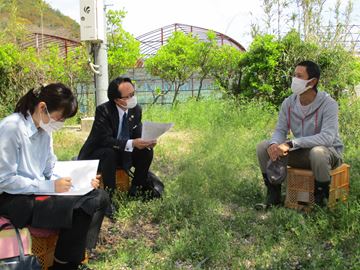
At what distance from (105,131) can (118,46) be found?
19.0 ft

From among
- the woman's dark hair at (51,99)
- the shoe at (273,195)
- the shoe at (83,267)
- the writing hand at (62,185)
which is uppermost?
the woman's dark hair at (51,99)

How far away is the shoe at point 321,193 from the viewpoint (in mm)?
3639

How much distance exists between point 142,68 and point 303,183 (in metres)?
7.17

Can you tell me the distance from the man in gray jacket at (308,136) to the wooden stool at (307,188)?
0.07 m

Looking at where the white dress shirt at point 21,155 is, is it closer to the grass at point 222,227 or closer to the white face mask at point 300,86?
the grass at point 222,227

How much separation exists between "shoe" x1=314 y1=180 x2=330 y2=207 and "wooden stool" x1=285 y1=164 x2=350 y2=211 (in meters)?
0.06

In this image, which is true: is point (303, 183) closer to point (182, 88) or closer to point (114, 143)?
point (114, 143)

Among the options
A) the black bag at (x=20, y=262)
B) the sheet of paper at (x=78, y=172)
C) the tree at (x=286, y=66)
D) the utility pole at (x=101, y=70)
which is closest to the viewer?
the black bag at (x=20, y=262)

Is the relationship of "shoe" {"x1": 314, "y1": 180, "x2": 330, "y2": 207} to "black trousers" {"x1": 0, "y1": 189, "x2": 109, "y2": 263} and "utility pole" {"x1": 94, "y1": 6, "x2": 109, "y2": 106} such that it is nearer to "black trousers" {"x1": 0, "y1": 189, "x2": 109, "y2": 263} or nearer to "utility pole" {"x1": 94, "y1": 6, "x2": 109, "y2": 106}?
"black trousers" {"x1": 0, "y1": 189, "x2": 109, "y2": 263}

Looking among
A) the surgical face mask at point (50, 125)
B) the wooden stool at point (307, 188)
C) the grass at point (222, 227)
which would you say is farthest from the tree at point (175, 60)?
the surgical face mask at point (50, 125)

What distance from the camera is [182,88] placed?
1022cm

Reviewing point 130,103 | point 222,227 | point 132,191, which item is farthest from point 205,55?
point 222,227

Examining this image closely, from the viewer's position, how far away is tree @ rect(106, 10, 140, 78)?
9.18 m

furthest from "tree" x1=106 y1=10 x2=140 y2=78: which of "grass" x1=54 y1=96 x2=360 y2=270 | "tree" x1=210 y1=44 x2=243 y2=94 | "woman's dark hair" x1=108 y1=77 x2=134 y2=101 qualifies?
"woman's dark hair" x1=108 y1=77 x2=134 y2=101
